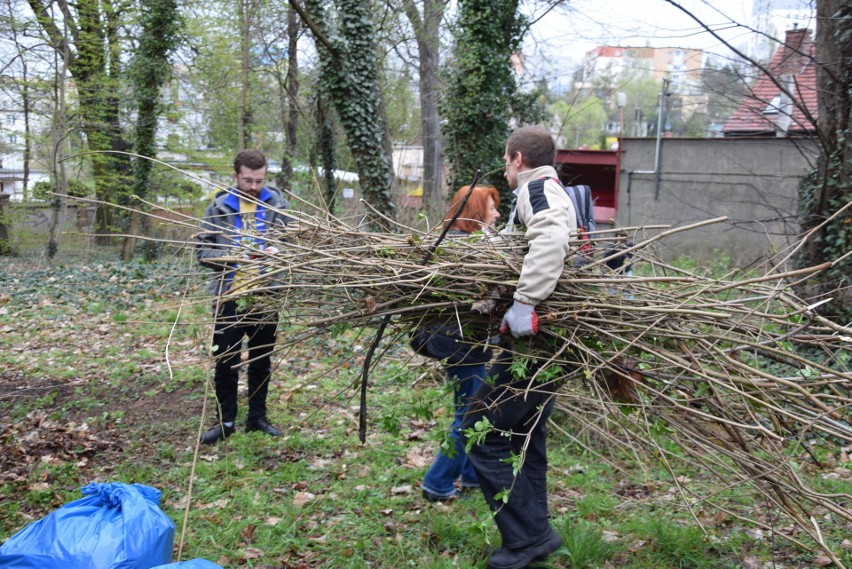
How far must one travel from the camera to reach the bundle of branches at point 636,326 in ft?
9.34

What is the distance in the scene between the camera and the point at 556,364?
3.00 meters

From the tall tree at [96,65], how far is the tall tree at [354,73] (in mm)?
5376

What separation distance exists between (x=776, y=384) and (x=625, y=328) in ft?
2.03

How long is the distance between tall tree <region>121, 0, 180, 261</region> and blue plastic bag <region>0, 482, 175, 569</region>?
12022 mm

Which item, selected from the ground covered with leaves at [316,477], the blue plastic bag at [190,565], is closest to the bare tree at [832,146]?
the ground covered with leaves at [316,477]

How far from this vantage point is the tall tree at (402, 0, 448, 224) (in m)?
17.6

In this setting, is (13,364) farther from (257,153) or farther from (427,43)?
(427,43)

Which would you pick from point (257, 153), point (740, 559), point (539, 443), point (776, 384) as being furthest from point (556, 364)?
point (257, 153)

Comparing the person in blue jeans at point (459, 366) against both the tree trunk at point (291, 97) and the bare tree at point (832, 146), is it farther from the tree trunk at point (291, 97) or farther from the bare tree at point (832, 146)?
the tree trunk at point (291, 97)

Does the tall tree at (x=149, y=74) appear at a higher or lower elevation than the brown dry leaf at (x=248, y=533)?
higher

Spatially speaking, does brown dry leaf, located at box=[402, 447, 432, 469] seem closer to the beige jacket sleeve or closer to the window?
the beige jacket sleeve

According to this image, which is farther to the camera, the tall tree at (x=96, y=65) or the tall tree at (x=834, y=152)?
the tall tree at (x=96, y=65)

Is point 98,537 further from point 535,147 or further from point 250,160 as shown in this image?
point 250,160

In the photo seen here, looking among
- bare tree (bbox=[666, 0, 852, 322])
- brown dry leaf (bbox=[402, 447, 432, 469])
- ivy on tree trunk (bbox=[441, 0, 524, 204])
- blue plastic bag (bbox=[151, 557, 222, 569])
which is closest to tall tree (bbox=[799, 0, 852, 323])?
bare tree (bbox=[666, 0, 852, 322])
